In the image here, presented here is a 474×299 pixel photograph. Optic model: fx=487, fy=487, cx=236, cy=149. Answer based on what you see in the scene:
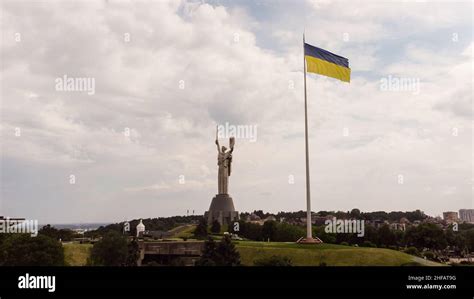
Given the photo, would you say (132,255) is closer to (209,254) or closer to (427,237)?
(209,254)

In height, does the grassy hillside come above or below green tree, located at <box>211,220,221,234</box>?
below

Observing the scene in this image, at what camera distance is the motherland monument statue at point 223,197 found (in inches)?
2496

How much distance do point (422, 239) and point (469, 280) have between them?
112ft

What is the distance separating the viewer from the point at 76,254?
40188 millimetres

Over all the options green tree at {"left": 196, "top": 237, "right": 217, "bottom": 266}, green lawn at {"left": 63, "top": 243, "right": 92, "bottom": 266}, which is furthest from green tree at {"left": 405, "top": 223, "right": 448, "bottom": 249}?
green lawn at {"left": 63, "top": 243, "right": 92, "bottom": 266}

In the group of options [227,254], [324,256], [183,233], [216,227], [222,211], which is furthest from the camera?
[222,211]

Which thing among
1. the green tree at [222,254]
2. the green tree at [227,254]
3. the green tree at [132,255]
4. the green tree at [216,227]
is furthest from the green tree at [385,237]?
the green tree at [132,255]

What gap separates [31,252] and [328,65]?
81.9 ft

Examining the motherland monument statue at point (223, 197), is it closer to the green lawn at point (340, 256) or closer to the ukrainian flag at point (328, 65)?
the green lawn at point (340, 256)

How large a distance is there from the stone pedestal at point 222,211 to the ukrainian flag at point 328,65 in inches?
1289

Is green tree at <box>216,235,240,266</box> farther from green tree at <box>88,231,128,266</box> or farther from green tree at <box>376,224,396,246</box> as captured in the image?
green tree at <box>376,224,396,246</box>

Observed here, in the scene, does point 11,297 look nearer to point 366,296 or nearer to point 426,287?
point 366,296

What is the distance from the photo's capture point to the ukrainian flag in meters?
33.6

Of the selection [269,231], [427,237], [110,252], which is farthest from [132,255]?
[427,237]
